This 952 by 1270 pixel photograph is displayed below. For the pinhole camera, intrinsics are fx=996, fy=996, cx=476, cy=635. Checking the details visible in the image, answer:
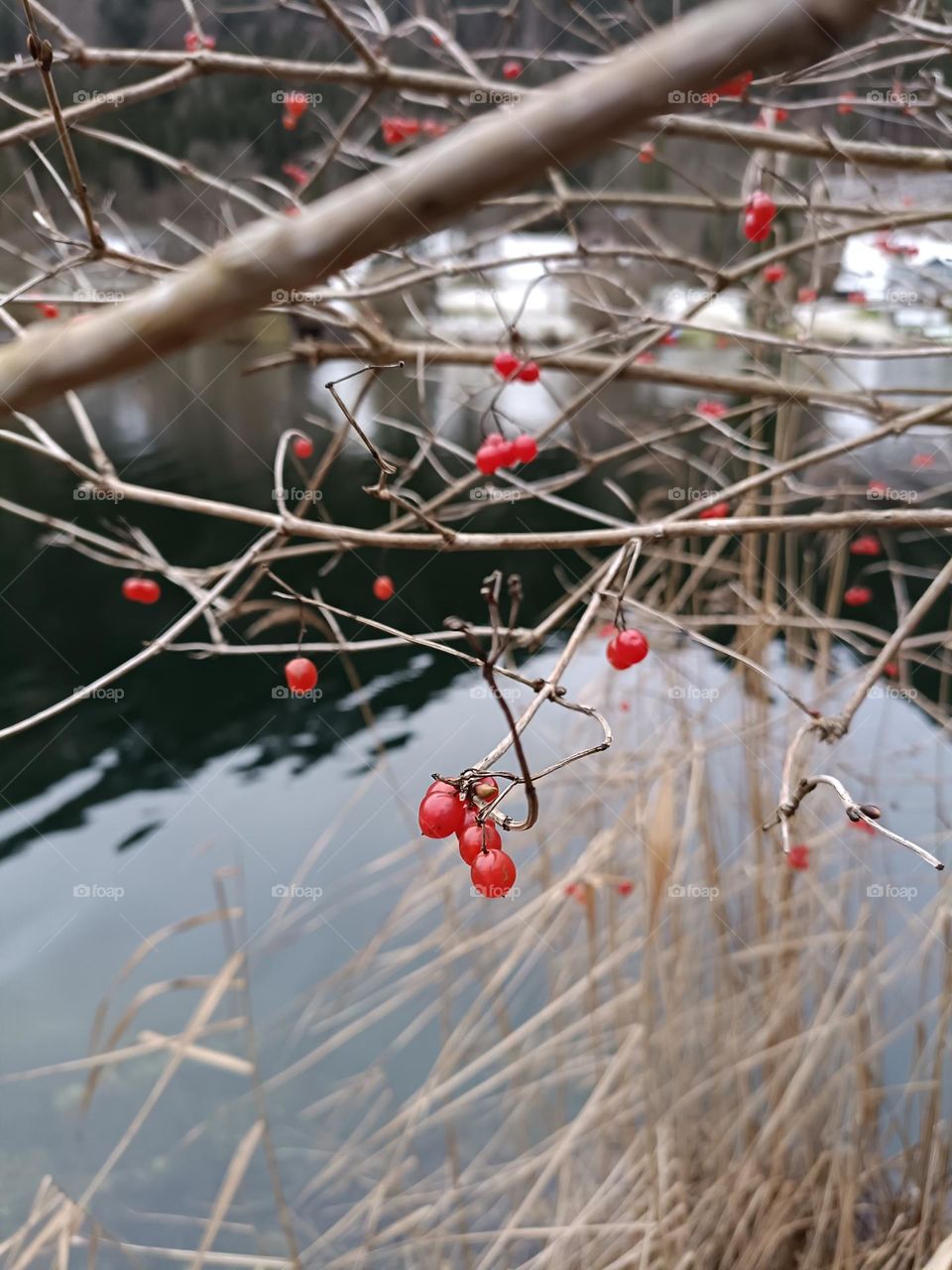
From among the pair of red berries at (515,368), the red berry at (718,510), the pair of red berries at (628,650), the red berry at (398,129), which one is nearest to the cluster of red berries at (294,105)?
the red berry at (398,129)

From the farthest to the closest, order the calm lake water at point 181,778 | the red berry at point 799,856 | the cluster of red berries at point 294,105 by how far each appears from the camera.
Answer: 1. the calm lake water at point 181,778
2. the cluster of red berries at point 294,105
3. the red berry at point 799,856

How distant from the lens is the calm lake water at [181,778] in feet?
9.78

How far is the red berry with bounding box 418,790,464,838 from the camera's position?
0.67m

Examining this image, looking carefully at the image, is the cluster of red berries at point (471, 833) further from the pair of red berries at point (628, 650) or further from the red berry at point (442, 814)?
the pair of red berries at point (628, 650)

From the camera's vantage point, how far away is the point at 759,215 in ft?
5.22

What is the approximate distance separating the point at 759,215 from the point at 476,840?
4.28ft

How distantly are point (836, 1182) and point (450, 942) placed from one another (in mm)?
927

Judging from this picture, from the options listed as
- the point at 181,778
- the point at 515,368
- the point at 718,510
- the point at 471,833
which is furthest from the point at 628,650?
the point at 181,778

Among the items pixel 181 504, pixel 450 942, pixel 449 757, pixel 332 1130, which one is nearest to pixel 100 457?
pixel 181 504

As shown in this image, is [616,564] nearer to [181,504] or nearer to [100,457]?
[181,504]

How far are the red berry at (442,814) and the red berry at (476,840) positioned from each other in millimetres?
11

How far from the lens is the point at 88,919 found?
13.3ft

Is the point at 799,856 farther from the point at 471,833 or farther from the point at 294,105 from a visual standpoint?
the point at 294,105

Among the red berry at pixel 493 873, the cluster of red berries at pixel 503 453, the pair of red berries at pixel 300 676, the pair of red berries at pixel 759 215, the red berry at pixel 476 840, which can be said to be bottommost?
the red berry at pixel 493 873
